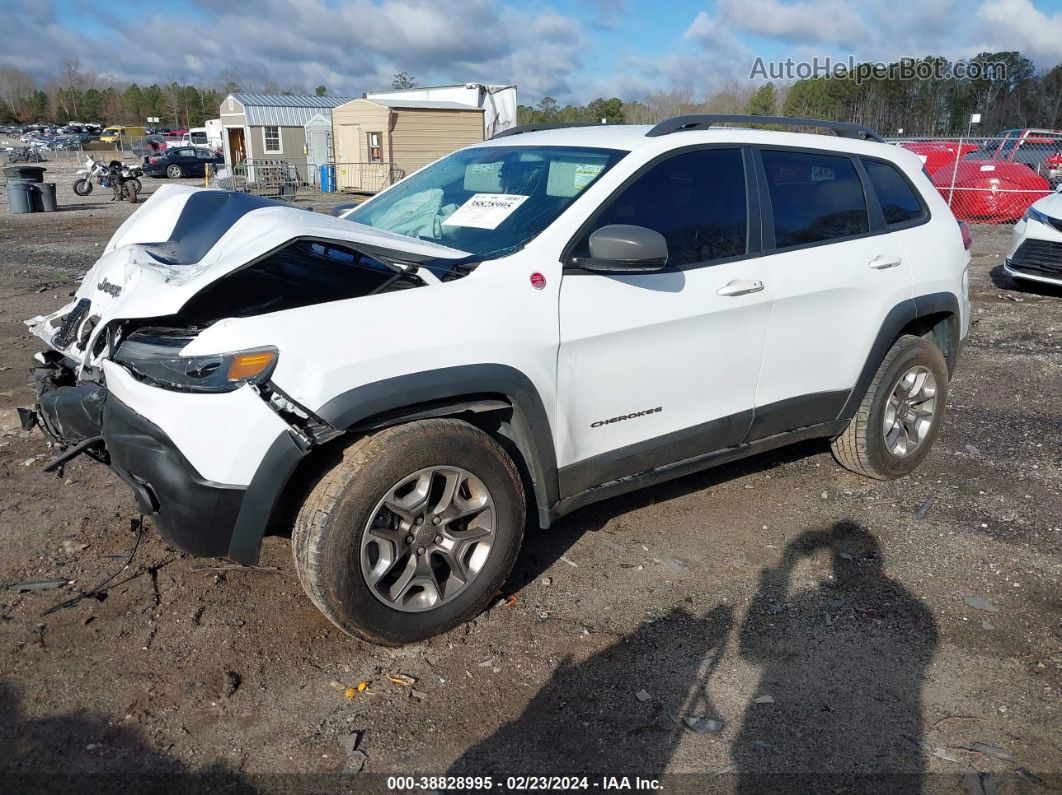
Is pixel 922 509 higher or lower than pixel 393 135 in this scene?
lower

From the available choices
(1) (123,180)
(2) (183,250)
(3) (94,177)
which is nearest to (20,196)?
(1) (123,180)

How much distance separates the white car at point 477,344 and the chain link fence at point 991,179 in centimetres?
1397

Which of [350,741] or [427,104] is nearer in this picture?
[350,741]

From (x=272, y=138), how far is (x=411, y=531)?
34.6 metres

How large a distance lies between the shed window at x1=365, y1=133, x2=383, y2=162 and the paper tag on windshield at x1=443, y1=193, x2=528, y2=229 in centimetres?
2552

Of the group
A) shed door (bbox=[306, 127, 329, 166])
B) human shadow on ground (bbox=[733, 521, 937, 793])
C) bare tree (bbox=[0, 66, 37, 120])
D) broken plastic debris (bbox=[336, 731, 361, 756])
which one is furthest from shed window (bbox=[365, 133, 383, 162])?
bare tree (bbox=[0, 66, 37, 120])

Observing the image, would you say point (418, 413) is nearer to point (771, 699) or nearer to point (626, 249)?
point (626, 249)

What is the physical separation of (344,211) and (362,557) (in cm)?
243

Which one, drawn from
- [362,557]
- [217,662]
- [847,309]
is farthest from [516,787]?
[847,309]

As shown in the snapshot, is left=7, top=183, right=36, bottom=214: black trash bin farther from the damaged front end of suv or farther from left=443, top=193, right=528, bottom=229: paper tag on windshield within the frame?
left=443, top=193, right=528, bottom=229: paper tag on windshield

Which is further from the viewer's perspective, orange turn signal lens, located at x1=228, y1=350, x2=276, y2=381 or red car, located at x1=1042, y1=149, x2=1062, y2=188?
red car, located at x1=1042, y1=149, x2=1062, y2=188

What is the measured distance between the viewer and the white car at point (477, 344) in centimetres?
282

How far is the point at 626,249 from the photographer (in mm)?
3184

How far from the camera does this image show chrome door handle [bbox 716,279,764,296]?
3719mm
